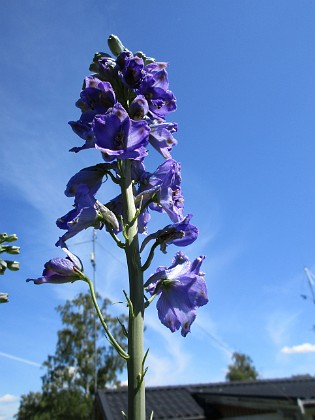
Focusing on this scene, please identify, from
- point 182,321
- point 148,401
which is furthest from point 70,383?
point 182,321

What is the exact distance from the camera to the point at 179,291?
225 cm

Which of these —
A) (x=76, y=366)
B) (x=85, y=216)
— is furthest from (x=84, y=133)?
(x=76, y=366)

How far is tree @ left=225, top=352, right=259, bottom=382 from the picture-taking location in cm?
6375

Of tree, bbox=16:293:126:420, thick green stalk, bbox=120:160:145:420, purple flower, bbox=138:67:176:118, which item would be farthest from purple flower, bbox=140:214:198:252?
tree, bbox=16:293:126:420

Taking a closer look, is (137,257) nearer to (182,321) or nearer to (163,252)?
(163,252)

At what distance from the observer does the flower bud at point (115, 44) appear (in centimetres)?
277

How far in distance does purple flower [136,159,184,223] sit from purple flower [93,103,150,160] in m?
0.25

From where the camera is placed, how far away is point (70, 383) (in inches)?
1245

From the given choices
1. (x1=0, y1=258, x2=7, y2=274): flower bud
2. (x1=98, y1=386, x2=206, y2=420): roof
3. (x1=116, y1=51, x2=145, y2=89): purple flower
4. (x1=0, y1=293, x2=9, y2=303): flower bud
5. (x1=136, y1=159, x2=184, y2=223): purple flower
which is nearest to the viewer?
(x1=136, y1=159, x2=184, y2=223): purple flower

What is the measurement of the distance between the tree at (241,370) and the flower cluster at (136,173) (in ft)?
220

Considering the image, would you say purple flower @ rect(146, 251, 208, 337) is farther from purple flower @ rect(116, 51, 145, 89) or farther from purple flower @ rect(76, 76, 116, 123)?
purple flower @ rect(116, 51, 145, 89)

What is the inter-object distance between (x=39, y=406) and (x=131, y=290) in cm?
3775

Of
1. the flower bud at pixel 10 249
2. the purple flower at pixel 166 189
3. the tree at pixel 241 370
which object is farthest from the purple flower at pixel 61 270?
the tree at pixel 241 370

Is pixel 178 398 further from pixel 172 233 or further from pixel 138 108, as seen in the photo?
pixel 138 108
